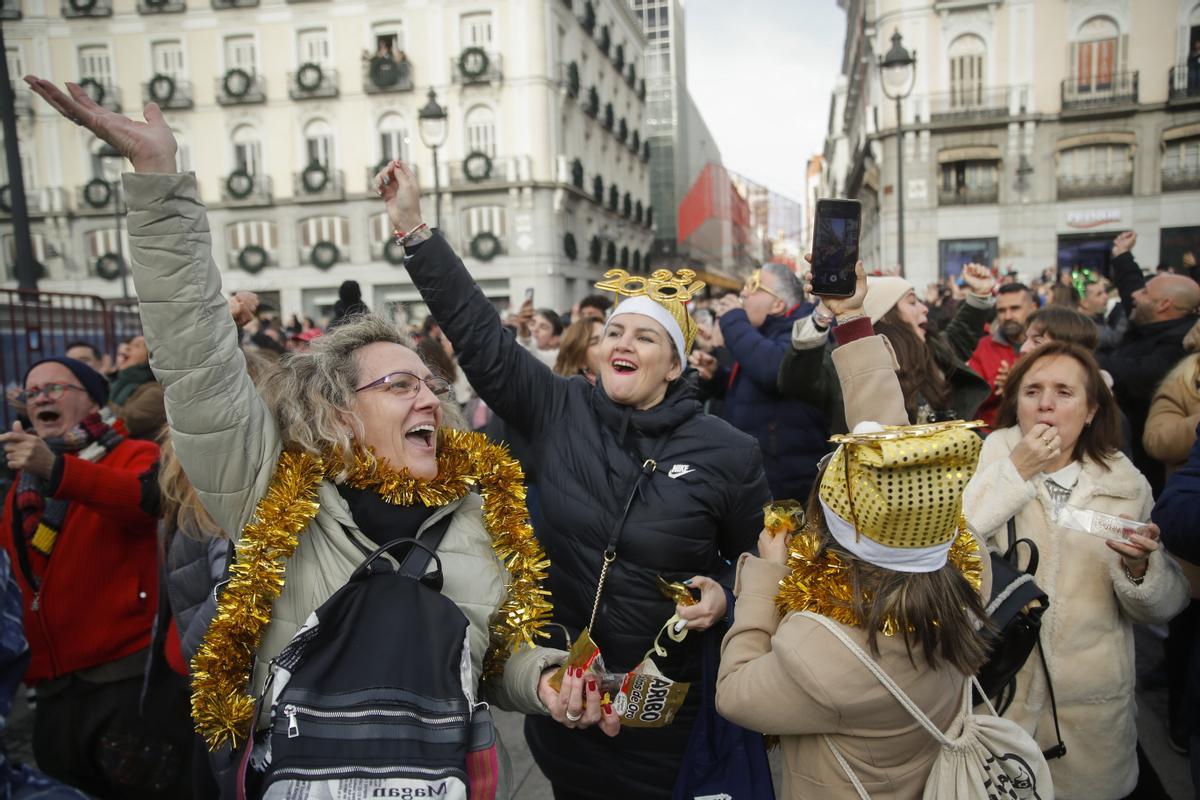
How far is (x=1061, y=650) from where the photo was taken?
250 centimetres

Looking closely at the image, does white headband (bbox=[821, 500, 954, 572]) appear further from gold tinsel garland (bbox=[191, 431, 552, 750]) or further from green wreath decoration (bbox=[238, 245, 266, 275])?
green wreath decoration (bbox=[238, 245, 266, 275])

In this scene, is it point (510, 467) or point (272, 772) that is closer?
point (272, 772)

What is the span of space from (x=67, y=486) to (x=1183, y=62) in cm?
3334

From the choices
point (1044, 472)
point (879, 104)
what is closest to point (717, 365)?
point (1044, 472)

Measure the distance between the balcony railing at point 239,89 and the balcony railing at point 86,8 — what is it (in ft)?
15.6

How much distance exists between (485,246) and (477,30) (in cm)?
797

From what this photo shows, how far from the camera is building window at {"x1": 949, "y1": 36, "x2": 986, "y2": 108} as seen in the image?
2673 centimetres

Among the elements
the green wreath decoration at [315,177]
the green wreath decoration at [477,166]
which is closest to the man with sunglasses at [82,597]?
the green wreath decoration at [477,166]

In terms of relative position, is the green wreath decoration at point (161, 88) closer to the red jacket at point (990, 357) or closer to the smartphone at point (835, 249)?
the red jacket at point (990, 357)

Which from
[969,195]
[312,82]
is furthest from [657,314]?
[312,82]

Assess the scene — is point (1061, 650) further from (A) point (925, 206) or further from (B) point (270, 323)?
(A) point (925, 206)

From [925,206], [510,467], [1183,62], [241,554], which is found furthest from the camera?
[925,206]

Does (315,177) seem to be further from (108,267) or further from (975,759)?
(975,759)

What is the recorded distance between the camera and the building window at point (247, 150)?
28.8 m
